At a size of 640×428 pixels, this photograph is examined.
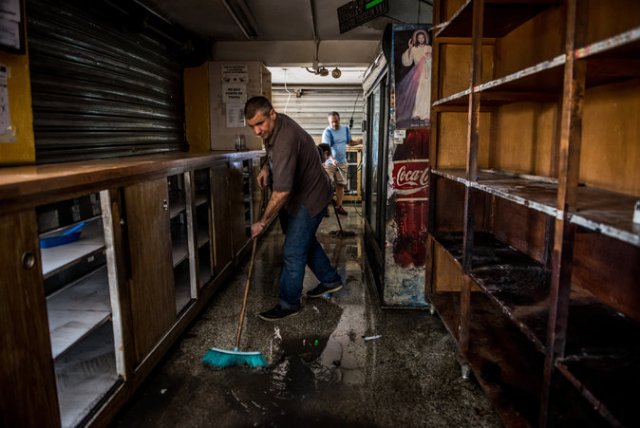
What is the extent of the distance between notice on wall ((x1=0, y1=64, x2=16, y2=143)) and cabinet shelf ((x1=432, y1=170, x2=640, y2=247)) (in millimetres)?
2772

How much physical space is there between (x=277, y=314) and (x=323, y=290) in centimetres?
69

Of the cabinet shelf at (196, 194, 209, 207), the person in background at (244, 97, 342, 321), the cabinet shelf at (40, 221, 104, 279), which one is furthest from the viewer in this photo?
the cabinet shelf at (196, 194, 209, 207)

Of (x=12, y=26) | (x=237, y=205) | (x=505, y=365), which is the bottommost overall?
(x=505, y=365)

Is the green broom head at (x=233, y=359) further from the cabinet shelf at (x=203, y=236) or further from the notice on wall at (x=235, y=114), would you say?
the notice on wall at (x=235, y=114)

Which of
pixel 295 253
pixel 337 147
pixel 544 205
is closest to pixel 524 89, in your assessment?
pixel 544 205

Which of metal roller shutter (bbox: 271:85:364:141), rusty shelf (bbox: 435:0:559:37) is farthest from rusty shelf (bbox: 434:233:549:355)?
metal roller shutter (bbox: 271:85:364:141)

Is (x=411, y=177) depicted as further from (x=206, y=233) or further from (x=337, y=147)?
(x=337, y=147)

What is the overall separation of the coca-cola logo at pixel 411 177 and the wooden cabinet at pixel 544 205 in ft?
0.49

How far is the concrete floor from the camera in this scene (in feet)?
7.79

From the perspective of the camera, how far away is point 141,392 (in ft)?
8.50

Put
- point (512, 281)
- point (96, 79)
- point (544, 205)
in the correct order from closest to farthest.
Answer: point (544, 205) → point (512, 281) → point (96, 79)

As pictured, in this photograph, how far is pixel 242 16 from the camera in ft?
17.2

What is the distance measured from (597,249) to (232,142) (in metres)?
5.10

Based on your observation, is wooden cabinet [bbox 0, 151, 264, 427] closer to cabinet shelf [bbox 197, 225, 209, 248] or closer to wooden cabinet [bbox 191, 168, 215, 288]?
wooden cabinet [bbox 191, 168, 215, 288]
